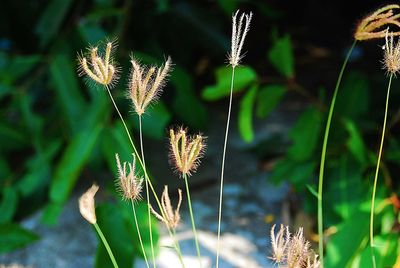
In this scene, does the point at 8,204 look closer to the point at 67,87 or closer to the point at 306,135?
the point at 67,87

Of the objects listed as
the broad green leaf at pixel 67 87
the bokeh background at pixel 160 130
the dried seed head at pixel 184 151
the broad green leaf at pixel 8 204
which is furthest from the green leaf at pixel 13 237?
the dried seed head at pixel 184 151

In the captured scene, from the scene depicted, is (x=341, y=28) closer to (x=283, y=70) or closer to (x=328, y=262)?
(x=283, y=70)

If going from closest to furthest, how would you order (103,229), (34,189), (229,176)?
(103,229) → (34,189) → (229,176)

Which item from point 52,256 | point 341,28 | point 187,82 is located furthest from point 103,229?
point 341,28

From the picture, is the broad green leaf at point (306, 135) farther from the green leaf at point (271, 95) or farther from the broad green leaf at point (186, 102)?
the broad green leaf at point (186, 102)

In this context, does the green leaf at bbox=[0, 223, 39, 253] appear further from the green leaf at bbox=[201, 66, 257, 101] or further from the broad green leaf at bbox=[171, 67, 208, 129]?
the broad green leaf at bbox=[171, 67, 208, 129]

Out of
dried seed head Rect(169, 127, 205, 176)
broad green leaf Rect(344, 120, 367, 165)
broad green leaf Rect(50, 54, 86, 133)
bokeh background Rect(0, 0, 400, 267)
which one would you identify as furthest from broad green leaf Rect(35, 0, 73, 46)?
dried seed head Rect(169, 127, 205, 176)

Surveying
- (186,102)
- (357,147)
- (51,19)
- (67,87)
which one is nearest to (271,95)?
(357,147)
